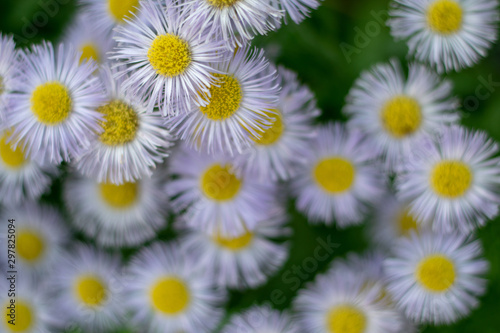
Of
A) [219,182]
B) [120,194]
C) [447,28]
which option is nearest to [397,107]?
[447,28]

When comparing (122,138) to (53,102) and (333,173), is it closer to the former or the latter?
(53,102)

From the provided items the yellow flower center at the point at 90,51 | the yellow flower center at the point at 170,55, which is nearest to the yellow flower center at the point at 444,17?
the yellow flower center at the point at 170,55

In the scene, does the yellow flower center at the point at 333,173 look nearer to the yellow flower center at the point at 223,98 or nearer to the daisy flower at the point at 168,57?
the yellow flower center at the point at 223,98

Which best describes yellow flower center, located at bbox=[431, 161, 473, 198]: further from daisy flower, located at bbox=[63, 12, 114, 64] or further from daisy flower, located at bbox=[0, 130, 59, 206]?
daisy flower, located at bbox=[0, 130, 59, 206]

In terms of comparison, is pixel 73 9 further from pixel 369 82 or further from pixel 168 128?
pixel 369 82

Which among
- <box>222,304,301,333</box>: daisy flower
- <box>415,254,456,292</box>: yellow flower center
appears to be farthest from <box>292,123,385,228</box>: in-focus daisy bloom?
<box>222,304,301,333</box>: daisy flower
